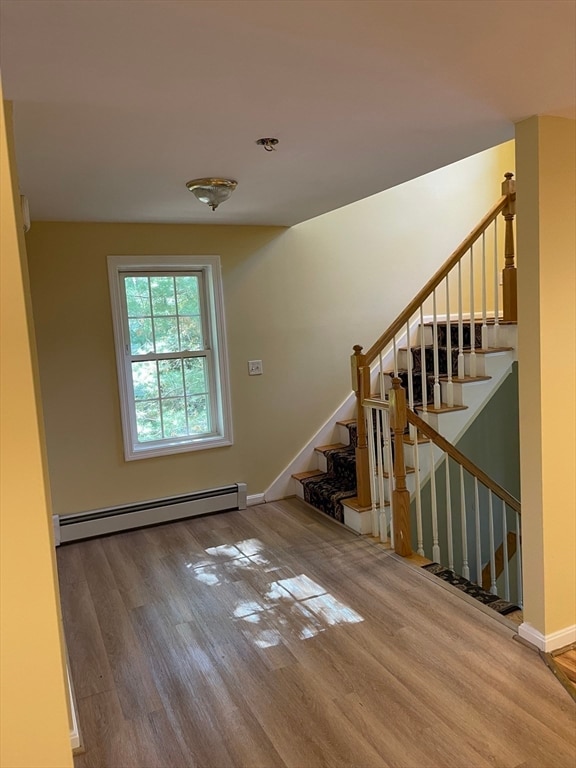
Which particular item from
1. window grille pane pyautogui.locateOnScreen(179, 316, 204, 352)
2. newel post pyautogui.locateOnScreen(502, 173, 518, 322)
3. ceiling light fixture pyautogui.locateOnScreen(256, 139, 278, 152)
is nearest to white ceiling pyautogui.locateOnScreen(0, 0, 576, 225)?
ceiling light fixture pyautogui.locateOnScreen(256, 139, 278, 152)

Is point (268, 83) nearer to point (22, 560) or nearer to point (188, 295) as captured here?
point (22, 560)

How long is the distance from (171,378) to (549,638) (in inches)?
115

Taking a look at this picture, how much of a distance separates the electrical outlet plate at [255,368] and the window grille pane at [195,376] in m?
0.35

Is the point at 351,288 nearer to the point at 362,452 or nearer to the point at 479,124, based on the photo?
the point at 362,452

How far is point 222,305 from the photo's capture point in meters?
4.15

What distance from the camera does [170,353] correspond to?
4.13m

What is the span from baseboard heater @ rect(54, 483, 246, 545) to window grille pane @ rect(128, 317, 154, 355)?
1102mm

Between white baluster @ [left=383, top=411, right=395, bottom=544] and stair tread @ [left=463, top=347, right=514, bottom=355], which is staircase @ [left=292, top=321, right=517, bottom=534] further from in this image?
white baluster @ [left=383, top=411, right=395, bottom=544]

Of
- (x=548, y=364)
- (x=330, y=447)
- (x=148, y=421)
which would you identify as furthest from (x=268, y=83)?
(x=330, y=447)

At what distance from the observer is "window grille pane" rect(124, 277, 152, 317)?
3971 mm

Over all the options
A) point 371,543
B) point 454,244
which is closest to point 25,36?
point 371,543

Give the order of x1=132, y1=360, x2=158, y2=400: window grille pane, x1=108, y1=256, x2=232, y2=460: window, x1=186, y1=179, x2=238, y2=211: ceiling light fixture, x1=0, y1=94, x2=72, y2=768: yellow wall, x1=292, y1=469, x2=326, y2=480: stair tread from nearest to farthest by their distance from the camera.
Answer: x1=0, y1=94, x2=72, y2=768: yellow wall → x1=186, y1=179, x2=238, y2=211: ceiling light fixture → x1=108, y1=256, x2=232, y2=460: window → x1=132, y1=360, x2=158, y2=400: window grille pane → x1=292, y1=469, x2=326, y2=480: stair tread

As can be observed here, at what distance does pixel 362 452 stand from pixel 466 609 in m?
1.23

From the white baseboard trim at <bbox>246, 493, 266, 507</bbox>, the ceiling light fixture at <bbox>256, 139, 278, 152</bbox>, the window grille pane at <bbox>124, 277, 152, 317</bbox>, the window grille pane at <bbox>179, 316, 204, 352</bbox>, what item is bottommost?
the white baseboard trim at <bbox>246, 493, 266, 507</bbox>
